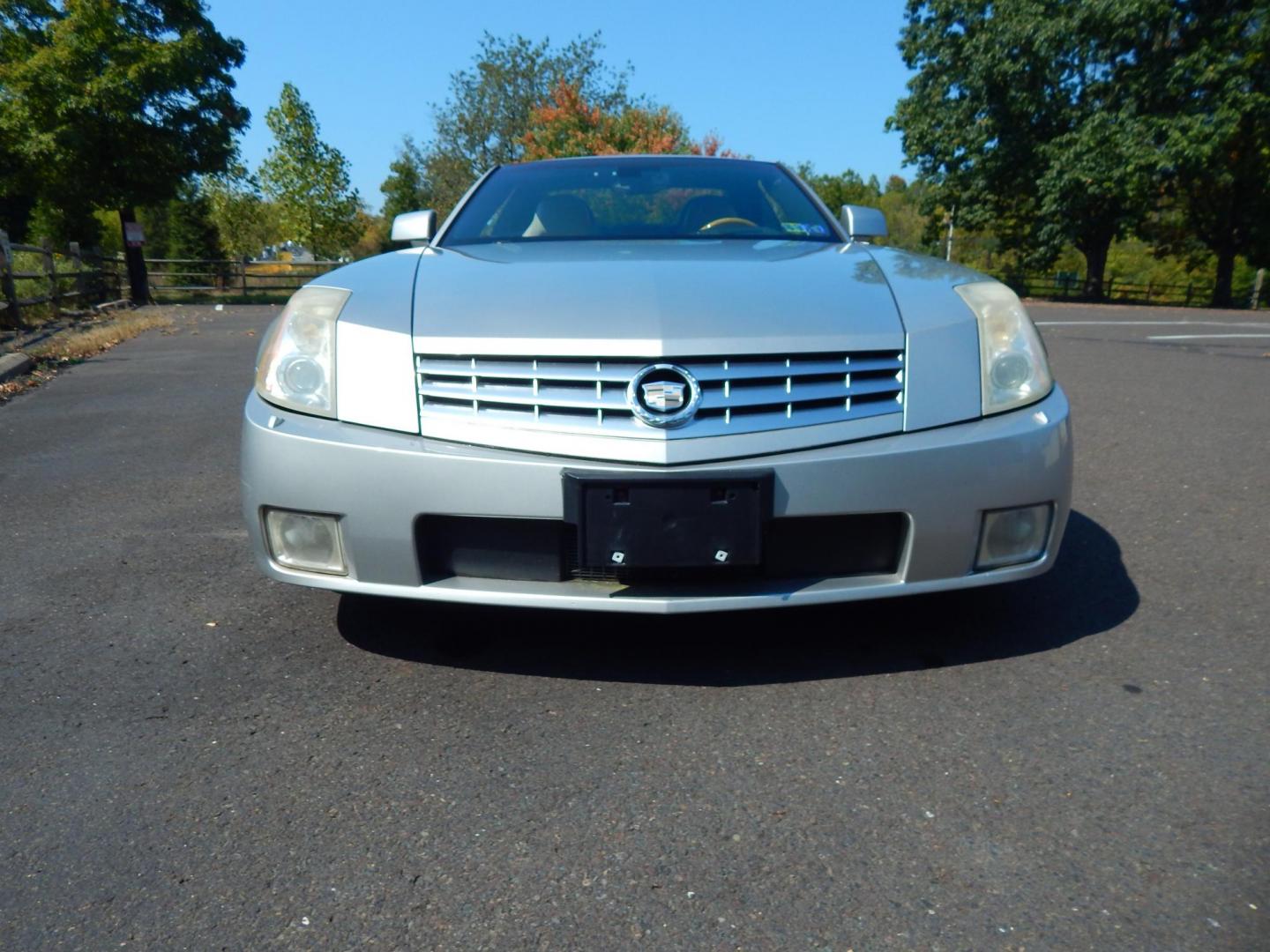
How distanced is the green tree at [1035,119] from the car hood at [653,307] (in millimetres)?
25963

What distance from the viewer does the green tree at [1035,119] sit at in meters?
26.0

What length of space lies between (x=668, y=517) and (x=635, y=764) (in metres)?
0.51

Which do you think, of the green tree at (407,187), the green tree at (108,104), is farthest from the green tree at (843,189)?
the green tree at (108,104)

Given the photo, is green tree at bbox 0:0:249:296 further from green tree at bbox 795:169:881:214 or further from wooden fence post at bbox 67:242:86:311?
green tree at bbox 795:169:881:214

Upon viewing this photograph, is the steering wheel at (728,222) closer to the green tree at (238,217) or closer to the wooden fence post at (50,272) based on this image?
the wooden fence post at (50,272)

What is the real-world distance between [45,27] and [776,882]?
29673 mm

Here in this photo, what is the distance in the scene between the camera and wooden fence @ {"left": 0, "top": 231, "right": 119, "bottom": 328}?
11.8 metres

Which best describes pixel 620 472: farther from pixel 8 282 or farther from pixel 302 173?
pixel 302 173

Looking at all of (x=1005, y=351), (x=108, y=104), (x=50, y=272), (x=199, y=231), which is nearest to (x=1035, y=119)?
(x=108, y=104)

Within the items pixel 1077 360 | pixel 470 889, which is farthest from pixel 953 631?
pixel 1077 360

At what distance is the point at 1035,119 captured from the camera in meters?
28.4

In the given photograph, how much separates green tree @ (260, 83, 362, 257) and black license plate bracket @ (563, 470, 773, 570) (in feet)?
126

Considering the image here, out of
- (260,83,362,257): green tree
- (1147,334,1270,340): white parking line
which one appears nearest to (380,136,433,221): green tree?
(260,83,362,257): green tree

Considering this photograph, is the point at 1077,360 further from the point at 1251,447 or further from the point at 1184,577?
the point at 1184,577
